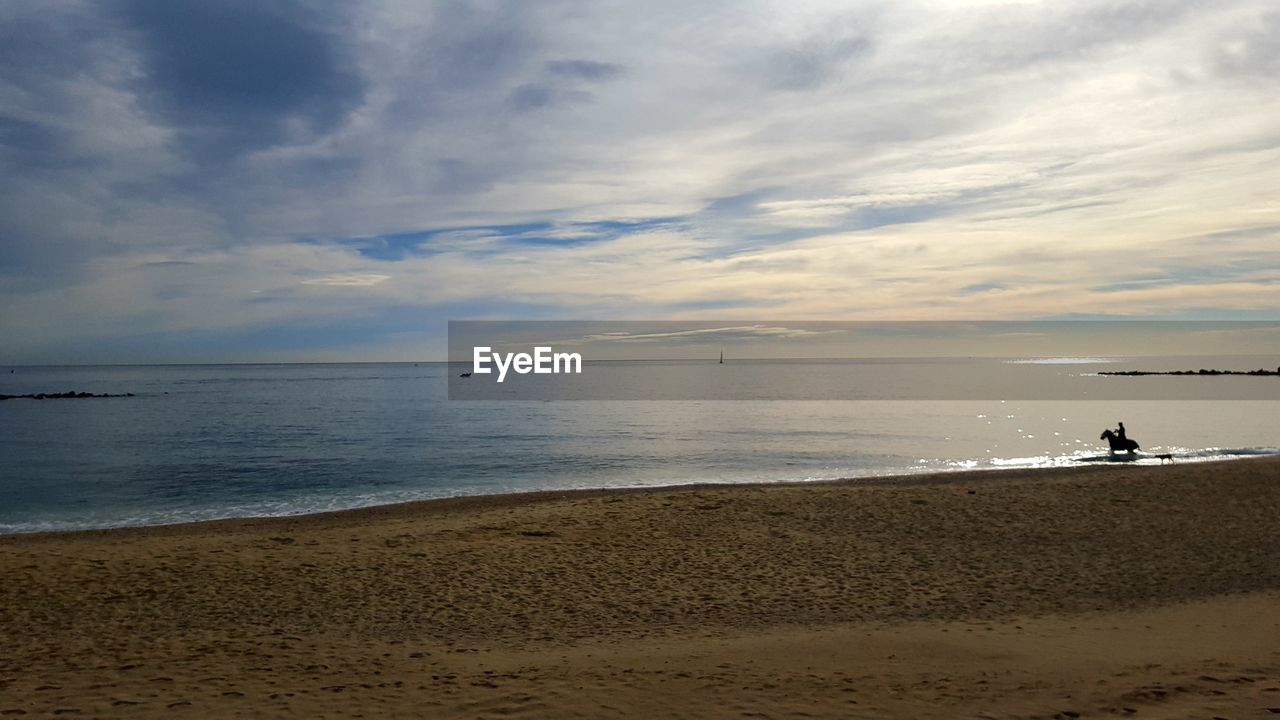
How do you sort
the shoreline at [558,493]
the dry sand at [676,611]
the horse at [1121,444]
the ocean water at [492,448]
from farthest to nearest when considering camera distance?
the horse at [1121,444], the ocean water at [492,448], the shoreline at [558,493], the dry sand at [676,611]

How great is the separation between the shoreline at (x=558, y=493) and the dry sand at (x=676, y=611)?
82 centimetres

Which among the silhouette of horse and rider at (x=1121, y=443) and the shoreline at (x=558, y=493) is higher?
the silhouette of horse and rider at (x=1121, y=443)

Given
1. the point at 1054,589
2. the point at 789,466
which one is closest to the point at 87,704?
the point at 1054,589

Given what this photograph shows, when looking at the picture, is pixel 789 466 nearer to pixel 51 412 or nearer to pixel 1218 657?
pixel 1218 657

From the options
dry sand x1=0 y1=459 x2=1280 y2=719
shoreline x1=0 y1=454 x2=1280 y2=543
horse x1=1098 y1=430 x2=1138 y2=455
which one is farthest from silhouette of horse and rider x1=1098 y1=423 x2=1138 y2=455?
dry sand x1=0 y1=459 x2=1280 y2=719

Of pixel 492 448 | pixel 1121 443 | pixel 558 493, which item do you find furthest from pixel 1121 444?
pixel 492 448

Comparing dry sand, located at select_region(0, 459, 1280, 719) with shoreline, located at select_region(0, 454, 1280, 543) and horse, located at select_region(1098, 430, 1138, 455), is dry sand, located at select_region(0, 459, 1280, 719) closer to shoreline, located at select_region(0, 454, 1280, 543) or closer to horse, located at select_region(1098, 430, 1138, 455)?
shoreline, located at select_region(0, 454, 1280, 543)

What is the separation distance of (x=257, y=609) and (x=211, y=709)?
4.39 metres

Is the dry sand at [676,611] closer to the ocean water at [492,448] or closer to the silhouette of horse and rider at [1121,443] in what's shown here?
the ocean water at [492,448]

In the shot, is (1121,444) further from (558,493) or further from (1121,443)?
(558,493)

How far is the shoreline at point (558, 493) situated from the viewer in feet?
64.6

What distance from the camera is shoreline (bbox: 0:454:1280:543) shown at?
64.6ft

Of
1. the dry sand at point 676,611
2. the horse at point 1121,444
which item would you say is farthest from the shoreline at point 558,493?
the horse at point 1121,444

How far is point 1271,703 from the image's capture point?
270 inches
